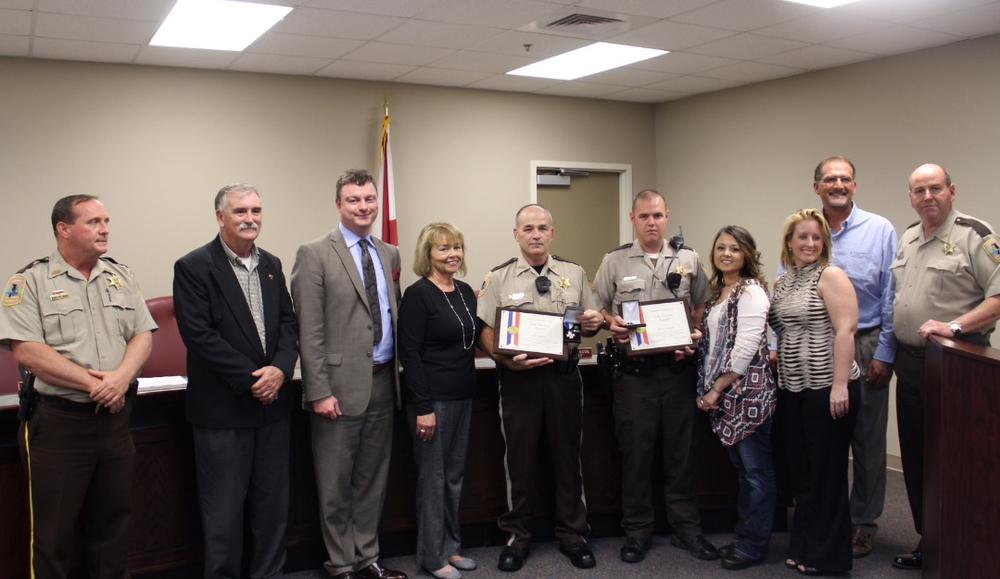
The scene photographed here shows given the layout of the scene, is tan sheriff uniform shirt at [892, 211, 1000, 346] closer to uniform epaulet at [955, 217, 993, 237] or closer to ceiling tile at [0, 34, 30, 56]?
uniform epaulet at [955, 217, 993, 237]

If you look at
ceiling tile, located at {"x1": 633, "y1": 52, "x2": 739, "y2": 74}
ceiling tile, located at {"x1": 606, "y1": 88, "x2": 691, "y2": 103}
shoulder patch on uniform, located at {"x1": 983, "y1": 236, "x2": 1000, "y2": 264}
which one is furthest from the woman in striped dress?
ceiling tile, located at {"x1": 606, "y1": 88, "x2": 691, "y2": 103}

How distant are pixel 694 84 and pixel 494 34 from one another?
2.42 metres

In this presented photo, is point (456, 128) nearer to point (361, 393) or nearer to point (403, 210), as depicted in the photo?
point (403, 210)

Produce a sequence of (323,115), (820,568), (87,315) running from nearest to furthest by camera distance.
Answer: (87,315) < (820,568) < (323,115)

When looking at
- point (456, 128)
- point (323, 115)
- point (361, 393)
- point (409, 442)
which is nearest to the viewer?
point (361, 393)

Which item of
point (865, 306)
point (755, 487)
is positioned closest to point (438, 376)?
point (755, 487)

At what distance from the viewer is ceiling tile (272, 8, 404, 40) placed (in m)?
4.66

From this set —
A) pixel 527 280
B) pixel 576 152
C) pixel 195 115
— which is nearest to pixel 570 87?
pixel 576 152

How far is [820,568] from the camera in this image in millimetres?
3645

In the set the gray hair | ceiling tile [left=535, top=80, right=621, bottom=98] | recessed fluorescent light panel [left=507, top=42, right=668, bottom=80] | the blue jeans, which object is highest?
recessed fluorescent light panel [left=507, top=42, right=668, bottom=80]

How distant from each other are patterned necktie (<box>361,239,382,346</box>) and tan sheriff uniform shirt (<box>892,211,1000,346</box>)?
2238 mm

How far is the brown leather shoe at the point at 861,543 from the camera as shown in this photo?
3.94 metres

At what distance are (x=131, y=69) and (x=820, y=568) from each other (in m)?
5.16

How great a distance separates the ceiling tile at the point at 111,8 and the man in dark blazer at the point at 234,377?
5.78 ft
